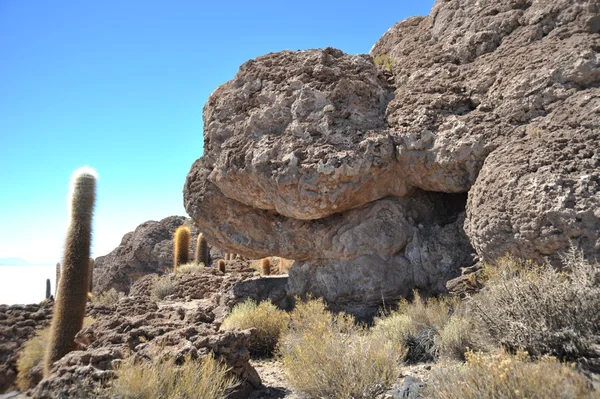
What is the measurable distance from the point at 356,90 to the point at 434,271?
4.01 m

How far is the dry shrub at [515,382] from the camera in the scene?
301cm

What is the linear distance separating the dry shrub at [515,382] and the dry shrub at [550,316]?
2.03 feet

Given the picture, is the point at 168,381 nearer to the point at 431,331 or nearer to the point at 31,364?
the point at 431,331

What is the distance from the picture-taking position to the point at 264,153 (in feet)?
27.8

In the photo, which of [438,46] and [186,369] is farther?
[438,46]

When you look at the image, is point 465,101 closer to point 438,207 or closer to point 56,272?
point 438,207

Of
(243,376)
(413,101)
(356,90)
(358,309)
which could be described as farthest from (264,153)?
(243,376)

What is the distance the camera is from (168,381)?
13.0ft

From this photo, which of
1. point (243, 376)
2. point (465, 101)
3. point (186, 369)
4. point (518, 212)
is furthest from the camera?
point (465, 101)

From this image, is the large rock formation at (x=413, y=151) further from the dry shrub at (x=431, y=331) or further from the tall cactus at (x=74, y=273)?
the tall cactus at (x=74, y=273)

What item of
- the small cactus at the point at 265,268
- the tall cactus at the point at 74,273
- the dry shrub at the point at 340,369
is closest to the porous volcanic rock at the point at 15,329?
the tall cactus at the point at 74,273

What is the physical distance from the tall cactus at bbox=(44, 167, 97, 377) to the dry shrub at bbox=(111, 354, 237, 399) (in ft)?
12.6

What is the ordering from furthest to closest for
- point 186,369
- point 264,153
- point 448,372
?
point 264,153 → point 186,369 → point 448,372

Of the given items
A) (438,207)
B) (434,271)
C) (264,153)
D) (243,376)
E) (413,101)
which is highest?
(413,101)
